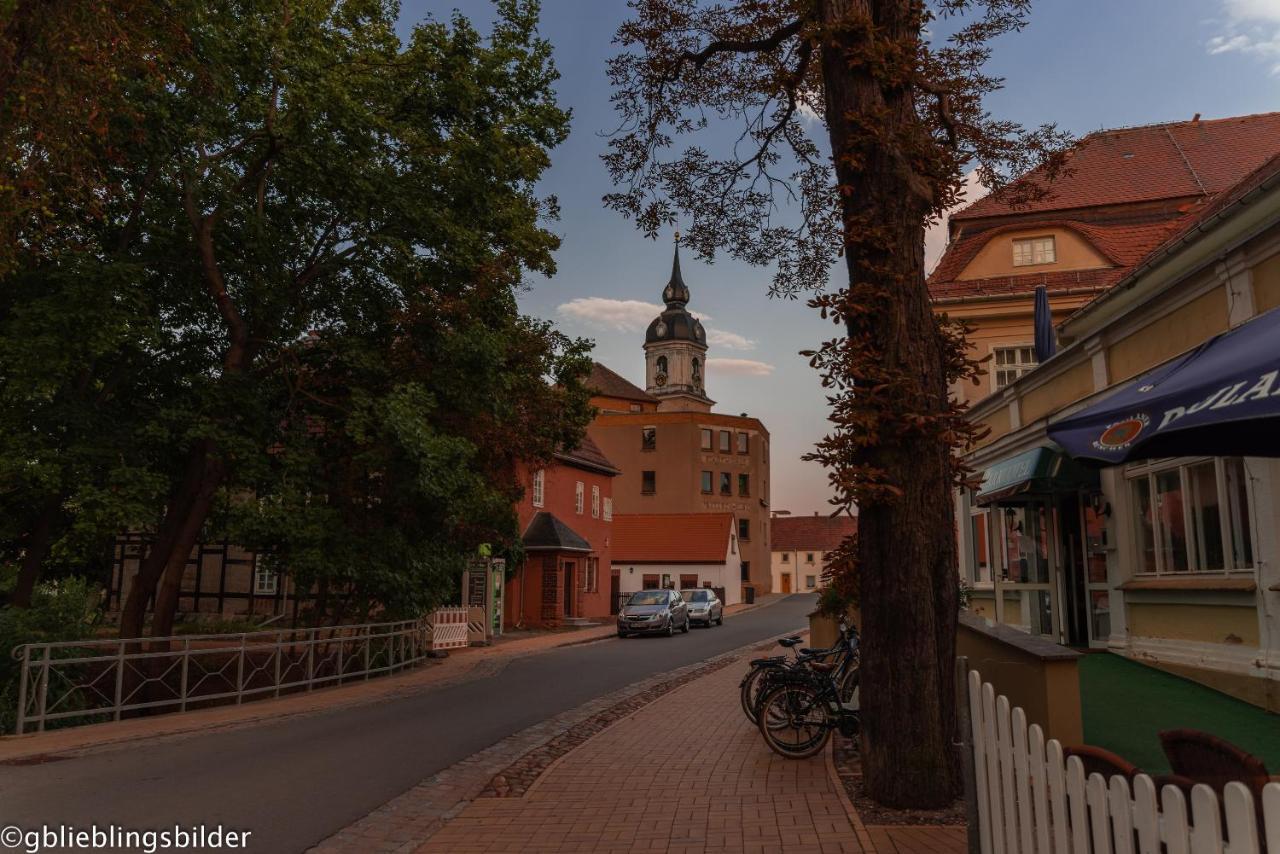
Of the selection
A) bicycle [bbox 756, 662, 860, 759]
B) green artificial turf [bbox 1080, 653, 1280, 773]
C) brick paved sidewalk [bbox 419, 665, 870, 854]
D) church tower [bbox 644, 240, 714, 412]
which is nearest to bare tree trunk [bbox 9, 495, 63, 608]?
brick paved sidewalk [bbox 419, 665, 870, 854]

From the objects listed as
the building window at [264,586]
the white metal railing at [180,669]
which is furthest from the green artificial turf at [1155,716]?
the building window at [264,586]

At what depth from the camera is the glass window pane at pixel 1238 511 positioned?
8.82m

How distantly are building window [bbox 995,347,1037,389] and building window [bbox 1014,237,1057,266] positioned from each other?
2085 millimetres

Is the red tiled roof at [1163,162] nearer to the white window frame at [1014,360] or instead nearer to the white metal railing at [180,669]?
the white window frame at [1014,360]

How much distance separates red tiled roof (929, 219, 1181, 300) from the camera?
61.0 feet

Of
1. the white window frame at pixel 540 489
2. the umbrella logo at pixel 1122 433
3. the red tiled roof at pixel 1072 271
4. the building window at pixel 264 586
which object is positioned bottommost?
the building window at pixel 264 586

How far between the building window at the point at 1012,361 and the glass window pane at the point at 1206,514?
9.04 m

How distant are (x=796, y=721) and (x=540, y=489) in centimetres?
2653

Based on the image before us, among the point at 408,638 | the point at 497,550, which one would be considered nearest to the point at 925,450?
the point at 408,638

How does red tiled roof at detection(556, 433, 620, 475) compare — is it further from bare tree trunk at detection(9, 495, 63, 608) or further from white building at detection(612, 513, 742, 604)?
bare tree trunk at detection(9, 495, 63, 608)

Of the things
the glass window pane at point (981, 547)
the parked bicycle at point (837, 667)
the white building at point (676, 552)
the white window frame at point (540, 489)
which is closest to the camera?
the parked bicycle at point (837, 667)

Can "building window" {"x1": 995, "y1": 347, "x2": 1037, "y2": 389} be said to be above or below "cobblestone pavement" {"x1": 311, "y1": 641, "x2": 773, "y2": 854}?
above

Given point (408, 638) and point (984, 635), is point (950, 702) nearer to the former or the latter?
point (984, 635)

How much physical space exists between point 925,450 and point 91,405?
13.1 metres
